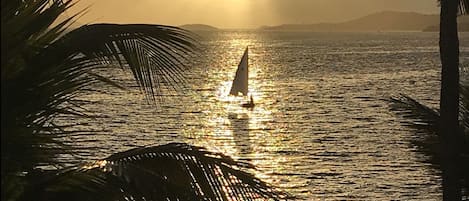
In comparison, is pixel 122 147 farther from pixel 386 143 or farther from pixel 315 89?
pixel 315 89

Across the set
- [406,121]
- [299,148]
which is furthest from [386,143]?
[406,121]

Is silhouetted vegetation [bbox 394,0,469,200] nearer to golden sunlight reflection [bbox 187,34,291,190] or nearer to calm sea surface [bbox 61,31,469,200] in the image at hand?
calm sea surface [bbox 61,31,469,200]

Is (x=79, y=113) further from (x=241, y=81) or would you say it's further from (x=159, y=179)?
(x=241, y=81)

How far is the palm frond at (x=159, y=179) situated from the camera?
18.0ft

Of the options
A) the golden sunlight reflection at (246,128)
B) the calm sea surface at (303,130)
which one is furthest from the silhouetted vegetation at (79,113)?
the golden sunlight reflection at (246,128)

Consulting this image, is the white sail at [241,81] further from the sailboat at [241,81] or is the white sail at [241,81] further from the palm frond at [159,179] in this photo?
the palm frond at [159,179]

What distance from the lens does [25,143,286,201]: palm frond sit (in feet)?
18.0

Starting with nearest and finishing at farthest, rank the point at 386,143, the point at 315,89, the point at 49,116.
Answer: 1. the point at 49,116
2. the point at 386,143
3. the point at 315,89

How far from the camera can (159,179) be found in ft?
18.9

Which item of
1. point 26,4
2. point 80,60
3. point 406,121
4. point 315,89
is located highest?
point 26,4

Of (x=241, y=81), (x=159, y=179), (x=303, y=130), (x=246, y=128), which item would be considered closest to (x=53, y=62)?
(x=159, y=179)

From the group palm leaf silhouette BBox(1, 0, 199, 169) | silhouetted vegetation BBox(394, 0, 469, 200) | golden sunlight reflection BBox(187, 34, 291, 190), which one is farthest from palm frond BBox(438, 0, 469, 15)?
golden sunlight reflection BBox(187, 34, 291, 190)

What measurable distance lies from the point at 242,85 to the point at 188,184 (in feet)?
279

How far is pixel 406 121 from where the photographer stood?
38.8ft
